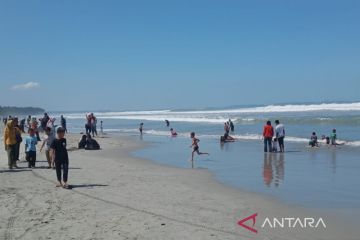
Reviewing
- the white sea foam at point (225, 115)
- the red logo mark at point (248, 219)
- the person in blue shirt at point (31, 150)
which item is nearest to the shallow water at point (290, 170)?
the red logo mark at point (248, 219)

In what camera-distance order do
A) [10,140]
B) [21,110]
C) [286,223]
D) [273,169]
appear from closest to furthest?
[286,223] → [10,140] → [273,169] → [21,110]

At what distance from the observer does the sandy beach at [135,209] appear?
694 cm

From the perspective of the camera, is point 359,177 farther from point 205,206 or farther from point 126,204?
point 126,204

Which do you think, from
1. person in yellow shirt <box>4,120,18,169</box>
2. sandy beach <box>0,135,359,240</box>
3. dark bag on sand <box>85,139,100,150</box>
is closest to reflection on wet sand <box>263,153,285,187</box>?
sandy beach <box>0,135,359,240</box>

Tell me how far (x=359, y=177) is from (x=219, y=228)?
267 inches

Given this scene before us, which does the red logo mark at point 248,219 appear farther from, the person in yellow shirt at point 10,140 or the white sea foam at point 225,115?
the white sea foam at point 225,115

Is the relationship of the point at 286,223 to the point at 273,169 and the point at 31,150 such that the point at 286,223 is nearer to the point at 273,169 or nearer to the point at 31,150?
the point at 273,169

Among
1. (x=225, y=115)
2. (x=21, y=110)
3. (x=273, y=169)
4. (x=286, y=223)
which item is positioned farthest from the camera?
(x=21, y=110)

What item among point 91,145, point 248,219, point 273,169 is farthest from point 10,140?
point 248,219

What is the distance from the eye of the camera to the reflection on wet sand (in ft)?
39.5

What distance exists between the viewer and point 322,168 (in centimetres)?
1438

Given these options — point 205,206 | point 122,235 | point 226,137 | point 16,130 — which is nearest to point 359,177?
point 205,206

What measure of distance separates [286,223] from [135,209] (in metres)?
2.87

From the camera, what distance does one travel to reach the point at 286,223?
7.70 m
